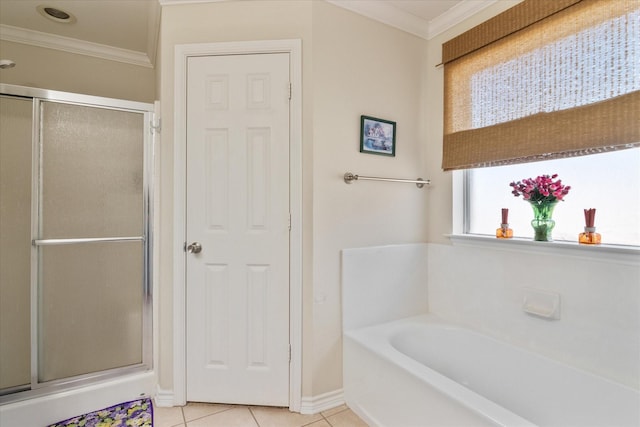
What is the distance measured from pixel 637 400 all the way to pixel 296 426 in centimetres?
148

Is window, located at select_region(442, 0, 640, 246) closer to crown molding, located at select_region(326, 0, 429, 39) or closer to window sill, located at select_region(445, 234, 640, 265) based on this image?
window sill, located at select_region(445, 234, 640, 265)

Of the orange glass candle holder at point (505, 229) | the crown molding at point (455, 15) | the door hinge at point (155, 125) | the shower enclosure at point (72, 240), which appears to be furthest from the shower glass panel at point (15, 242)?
the orange glass candle holder at point (505, 229)

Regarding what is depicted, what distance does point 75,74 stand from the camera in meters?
2.40

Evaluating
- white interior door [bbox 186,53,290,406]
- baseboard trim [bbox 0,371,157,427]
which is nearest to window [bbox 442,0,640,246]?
white interior door [bbox 186,53,290,406]

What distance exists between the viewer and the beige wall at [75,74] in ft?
7.34

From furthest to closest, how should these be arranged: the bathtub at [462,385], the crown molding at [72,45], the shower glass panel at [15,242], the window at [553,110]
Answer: the crown molding at [72,45]
the shower glass panel at [15,242]
the window at [553,110]
the bathtub at [462,385]

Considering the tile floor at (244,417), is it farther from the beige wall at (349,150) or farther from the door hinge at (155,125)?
the door hinge at (155,125)

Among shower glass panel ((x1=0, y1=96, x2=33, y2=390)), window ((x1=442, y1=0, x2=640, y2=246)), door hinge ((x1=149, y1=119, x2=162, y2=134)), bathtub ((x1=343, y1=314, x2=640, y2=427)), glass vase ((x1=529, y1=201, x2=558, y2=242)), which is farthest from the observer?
door hinge ((x1=149, y1=119, x2=162, y2=134))

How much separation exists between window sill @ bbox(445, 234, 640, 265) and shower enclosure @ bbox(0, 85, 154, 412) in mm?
2045

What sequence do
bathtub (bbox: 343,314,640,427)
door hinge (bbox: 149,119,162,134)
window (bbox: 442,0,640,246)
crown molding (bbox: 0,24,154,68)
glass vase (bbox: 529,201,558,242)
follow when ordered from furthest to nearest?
crown molding (bbox: 0,24,154,68) < door hinge (bbox: 149,119,162,134) < glass vase (bbox: 529,201,558,242) < window (bbox: 442,0,640,246) < bathtub (bbox: 343,314,640,427)

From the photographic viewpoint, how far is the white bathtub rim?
3.45 ft

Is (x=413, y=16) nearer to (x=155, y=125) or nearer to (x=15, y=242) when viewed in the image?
A: (x=155, y=125)

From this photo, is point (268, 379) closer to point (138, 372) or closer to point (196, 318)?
point (196, 318)

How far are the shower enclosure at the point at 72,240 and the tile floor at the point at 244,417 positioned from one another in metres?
0.42
